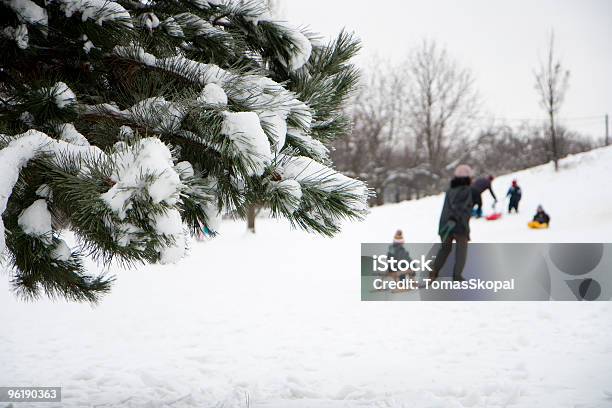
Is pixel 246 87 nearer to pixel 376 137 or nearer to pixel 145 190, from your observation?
pixel 145 190

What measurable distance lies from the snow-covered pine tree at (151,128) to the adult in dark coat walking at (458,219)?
4.13 m

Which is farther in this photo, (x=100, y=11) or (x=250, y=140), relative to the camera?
(x=100, y=11)

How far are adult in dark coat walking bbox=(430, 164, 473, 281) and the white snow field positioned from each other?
76 cm

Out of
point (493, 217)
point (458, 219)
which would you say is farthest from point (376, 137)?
point (458, 219)

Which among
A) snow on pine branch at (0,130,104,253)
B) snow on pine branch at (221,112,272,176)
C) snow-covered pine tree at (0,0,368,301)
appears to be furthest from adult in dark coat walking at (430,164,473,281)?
snow on pine branch at (0,130,104,253)

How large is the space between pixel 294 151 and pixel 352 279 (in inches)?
275

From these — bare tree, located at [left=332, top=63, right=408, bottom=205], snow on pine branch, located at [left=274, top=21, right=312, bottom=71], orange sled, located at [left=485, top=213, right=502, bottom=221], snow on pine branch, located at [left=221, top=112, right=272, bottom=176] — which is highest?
bare tree, located at [left=332, top=63, right=408, bottom=205]

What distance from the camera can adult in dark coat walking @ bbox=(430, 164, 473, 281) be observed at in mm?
6492

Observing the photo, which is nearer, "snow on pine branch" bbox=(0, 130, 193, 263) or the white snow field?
"snow on pine branch" bbox=(0, 130, 193, 263)

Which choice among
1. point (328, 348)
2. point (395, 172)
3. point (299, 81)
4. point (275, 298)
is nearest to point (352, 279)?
point (275, 298)

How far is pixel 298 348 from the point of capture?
4.75m

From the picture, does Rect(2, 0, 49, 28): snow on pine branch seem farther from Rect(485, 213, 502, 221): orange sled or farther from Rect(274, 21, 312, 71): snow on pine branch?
Rect(485, 213, 502, 221): orange sled

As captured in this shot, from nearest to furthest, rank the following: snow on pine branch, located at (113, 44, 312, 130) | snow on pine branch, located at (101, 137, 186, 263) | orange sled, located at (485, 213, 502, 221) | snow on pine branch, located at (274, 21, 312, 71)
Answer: snow on pine branch, located at (101, 137, 186, 263)
snow on pine branch, located at (113, 44, 312, 130)
snow on pine branch, located at (274, 21, 312, 71)
orange sled, located at (485, 213, 502, 221)

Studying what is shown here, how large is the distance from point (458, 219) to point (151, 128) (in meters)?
5.30
